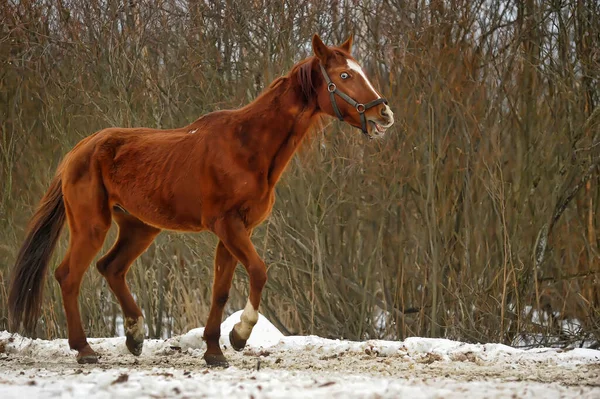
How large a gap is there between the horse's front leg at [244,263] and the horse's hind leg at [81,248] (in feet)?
4.55

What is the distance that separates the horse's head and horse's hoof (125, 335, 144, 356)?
8.98 feet

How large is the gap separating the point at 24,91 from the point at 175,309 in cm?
372

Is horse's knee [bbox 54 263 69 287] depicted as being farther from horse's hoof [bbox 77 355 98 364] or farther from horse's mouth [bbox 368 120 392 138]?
horse's mouth [bbox 368 120 392 138]

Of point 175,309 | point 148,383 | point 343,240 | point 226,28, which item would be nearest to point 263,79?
point 226,28

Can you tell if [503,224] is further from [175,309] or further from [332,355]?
[175,309]

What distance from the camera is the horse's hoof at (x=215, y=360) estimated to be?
296 inches

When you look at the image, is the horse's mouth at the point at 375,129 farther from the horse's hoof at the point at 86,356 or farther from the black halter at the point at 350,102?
the horse's hoof at the point at 86,356

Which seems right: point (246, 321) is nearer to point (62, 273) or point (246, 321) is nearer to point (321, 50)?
point (62, 273)

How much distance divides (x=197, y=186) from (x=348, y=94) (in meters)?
1.45

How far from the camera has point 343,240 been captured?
413 inches

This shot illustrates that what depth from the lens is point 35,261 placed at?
8.51 m

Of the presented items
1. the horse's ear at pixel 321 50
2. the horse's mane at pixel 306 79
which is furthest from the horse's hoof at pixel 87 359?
the horse's ear at pixel 321 50

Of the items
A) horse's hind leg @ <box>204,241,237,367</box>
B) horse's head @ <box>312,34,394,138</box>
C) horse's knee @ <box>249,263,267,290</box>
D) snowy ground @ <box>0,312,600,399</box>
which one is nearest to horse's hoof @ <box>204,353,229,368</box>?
horse's hind leg @ <box>204,241,237,367</box>

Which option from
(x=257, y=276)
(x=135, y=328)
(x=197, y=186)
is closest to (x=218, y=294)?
(x=257, y=276)
